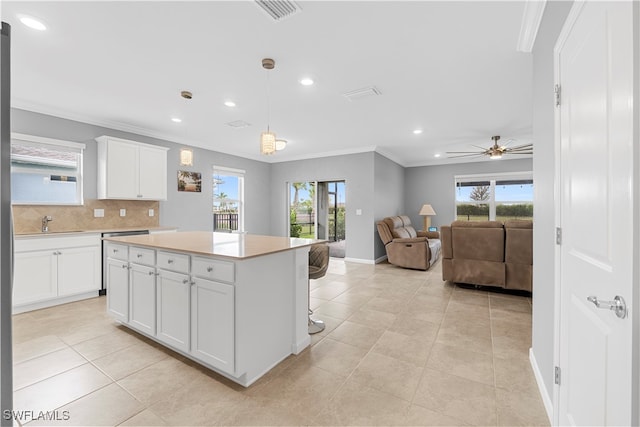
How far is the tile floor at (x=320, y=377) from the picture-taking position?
164 cm

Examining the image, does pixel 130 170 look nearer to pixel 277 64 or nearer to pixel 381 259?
pixel 277 64

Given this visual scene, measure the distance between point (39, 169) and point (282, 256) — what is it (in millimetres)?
3948

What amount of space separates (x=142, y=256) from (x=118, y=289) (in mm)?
635

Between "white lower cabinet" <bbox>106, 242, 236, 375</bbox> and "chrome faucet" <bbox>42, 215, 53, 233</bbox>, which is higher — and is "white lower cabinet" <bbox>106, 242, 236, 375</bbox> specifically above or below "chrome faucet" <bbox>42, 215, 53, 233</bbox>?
below

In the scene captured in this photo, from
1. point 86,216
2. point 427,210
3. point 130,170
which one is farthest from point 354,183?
point 86,216

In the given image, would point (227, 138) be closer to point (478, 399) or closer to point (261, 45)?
point (261, 45)

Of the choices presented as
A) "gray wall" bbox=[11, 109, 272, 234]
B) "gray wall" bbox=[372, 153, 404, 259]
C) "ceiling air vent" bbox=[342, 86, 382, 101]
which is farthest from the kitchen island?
"gray wall" bbox=[372, 153, 404, 259]

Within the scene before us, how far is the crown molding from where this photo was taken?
1.81 metres

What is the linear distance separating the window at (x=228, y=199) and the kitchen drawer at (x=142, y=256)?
3.75m

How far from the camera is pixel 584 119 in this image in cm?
113

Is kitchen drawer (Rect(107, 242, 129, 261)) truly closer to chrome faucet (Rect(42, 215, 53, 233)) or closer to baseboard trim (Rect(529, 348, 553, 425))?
chrome faucet (Rect(42, 215, 53, 233))

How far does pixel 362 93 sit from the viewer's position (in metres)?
3.28

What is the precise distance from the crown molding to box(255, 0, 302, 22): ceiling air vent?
155 cm

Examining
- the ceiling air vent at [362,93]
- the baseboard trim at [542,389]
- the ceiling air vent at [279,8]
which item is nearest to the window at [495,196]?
the ceiling air vent at [362,93]
